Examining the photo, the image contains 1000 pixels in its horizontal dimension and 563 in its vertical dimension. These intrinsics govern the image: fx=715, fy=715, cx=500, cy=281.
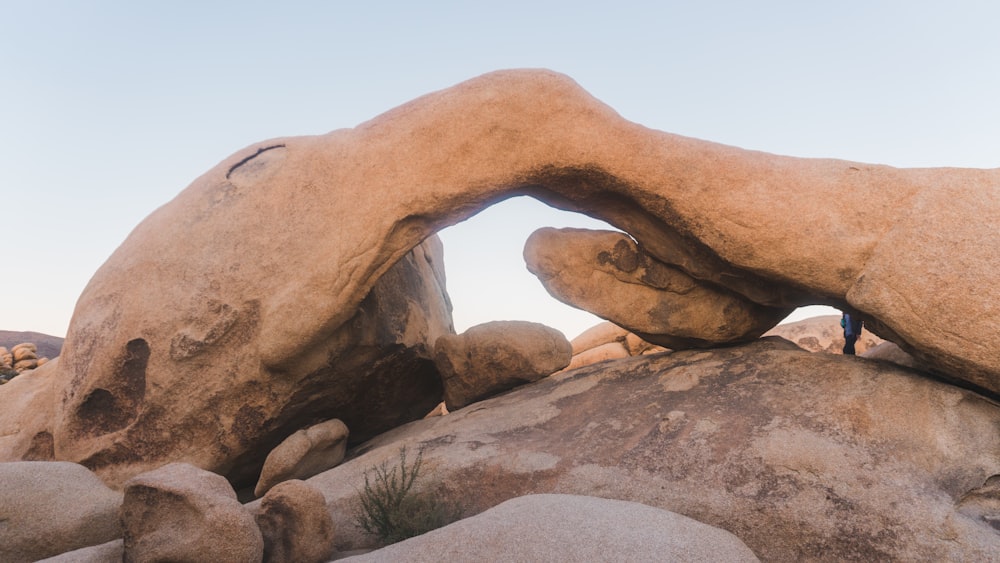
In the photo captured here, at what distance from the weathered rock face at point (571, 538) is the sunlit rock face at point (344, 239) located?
305 centimetres

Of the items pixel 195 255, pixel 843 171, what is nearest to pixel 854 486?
pixel 843 171

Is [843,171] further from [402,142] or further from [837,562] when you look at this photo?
[402,142]

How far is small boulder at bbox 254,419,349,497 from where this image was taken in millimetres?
7180

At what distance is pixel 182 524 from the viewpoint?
171 inches

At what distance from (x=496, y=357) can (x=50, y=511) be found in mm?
4705

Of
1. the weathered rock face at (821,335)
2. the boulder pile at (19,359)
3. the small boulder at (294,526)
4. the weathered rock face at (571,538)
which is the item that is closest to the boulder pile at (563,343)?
the small boulder at (294,526)

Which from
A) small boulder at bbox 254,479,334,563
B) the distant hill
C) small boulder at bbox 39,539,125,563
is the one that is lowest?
the distant hill

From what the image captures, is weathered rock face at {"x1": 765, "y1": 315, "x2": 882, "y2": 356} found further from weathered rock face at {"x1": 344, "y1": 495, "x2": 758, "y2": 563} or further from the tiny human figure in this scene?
weathered rock face at {"x1": 344, "y1": 495, "x2": 758, "y2": 563}

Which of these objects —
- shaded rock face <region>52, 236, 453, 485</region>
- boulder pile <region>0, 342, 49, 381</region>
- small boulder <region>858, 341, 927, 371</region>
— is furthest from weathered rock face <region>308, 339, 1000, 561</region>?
boulder pile <region>0, 342, 49, 381</region>

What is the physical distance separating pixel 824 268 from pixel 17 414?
29.8 ft

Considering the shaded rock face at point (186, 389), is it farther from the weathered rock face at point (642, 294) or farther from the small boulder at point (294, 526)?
the small boulder at point (294, 526)

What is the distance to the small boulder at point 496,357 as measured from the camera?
27.8 feet

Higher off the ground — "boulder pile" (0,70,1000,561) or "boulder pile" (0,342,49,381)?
Result: "boulder pile" (0,70,1000,561)

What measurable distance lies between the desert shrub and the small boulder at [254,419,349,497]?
124cm
